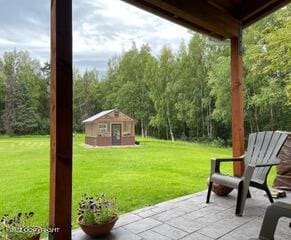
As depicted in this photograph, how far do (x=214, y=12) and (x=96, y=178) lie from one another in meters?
3.72

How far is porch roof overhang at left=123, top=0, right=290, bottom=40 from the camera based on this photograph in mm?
2893

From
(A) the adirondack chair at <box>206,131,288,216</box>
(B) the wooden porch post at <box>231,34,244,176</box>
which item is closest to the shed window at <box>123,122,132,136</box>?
(B) the wooden porch post at <box>231,34,244,176</box>

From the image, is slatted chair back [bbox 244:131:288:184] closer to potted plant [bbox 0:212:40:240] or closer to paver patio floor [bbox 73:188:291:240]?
paver patio floor [bbox 73:188:291:240]

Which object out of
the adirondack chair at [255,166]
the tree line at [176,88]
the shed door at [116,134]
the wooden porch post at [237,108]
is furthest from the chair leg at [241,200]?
the shed door at [116,134]

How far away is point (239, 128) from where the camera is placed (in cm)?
377

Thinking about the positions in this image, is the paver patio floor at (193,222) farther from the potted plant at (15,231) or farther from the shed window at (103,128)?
the shed window at (103,128)

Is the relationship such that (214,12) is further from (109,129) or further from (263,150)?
(109,129)

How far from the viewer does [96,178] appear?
5469mm

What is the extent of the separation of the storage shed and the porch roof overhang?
850cm

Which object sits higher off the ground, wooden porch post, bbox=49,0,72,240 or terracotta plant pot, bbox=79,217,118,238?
A: wooden porch post, bbox=49,0,72,240

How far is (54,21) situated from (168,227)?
1.92 meters

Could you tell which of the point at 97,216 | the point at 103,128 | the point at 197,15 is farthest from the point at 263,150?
the point at 103,128

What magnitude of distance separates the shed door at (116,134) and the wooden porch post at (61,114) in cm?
1029

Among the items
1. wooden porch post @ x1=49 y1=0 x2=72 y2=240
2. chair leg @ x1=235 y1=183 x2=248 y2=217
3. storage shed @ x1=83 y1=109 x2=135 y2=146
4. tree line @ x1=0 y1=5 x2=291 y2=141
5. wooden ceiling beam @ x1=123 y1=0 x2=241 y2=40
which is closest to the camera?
wooden porch post @ x1=49 y1=0 x2=72 y2=240
